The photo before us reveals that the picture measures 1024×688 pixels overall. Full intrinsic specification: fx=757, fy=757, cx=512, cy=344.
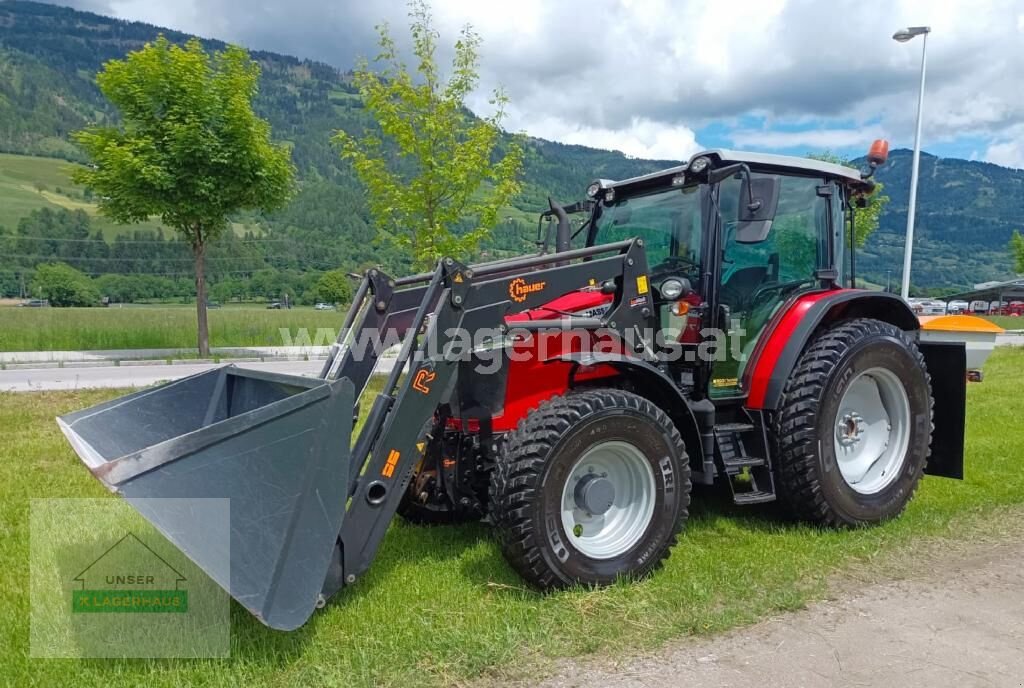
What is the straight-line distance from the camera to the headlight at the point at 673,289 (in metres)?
4.69

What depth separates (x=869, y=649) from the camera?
10.9ft

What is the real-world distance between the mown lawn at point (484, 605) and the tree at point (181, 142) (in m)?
9.84

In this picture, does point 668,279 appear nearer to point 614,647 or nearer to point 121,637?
point 614,647

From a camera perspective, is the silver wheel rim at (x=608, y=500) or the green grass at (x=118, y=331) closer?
the silver wheel rim at (x=608, y=500)

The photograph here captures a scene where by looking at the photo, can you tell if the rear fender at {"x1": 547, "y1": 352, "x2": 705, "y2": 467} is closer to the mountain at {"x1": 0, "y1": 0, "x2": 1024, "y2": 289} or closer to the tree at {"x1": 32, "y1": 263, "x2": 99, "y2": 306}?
the mountain at {"x1": 0, "y1": 0, "x2": 1024, "y2": 289}

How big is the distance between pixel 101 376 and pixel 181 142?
175 inches

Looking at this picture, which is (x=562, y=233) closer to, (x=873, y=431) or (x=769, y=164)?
(x=769, y=164)

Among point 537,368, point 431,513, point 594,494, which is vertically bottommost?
point 431,513

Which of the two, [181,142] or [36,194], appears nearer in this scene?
[181,142]

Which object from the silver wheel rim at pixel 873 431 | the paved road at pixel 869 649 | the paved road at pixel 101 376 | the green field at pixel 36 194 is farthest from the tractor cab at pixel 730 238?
the green field at pixel 36 194

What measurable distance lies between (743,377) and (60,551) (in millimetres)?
4265

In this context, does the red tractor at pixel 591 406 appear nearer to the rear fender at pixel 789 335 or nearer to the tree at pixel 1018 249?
the rear fender at pixel 789 335

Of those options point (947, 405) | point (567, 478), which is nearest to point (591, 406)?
point (567, 478)

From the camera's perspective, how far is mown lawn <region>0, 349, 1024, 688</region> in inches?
121
